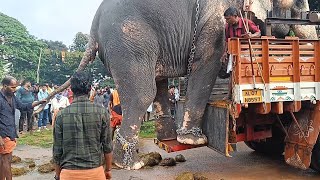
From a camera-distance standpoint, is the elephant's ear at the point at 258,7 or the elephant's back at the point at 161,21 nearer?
the elephant's back at the point at 161,21

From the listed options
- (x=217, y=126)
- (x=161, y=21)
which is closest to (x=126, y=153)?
(x=217, y=126)

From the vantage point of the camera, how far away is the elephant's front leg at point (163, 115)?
5.95m

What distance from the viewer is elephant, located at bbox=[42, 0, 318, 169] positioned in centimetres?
495

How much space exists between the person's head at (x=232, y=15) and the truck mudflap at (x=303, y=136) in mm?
1358

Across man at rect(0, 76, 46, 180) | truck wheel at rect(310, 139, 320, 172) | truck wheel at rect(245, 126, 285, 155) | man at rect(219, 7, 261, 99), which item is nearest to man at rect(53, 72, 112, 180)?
man at rect(0, 76, 46, 180)

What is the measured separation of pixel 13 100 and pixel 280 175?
3.67m

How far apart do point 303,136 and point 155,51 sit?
84.2 inches

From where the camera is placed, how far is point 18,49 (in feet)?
106

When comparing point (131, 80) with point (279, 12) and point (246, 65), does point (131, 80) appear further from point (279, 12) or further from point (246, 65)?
point (279, 12)

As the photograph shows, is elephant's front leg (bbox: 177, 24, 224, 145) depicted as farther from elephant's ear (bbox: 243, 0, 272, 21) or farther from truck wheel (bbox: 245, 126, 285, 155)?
truck wheel (bbox: 245, 126, 285, 155)

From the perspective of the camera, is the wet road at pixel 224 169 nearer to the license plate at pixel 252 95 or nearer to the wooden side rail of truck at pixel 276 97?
the wooden side rail of truck at pixel 276 97

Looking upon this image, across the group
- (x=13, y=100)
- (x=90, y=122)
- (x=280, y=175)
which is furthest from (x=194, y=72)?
(x=90, y=122)

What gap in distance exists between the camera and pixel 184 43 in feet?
17.8

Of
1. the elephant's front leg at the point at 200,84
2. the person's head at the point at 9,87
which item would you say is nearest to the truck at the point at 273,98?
the elephant's front leg at the point at 200,84
